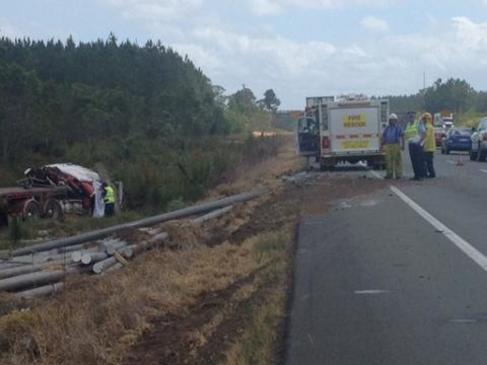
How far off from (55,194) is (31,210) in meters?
2.26

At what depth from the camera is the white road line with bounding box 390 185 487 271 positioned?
43.9ft

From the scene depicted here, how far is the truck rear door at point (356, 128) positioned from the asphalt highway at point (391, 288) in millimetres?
15868

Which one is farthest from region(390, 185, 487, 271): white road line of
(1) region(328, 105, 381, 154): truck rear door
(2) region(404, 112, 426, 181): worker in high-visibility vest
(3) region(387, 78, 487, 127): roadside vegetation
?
(3) region(387, 78, 487, 127): roadside vegetation

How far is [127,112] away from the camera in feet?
252

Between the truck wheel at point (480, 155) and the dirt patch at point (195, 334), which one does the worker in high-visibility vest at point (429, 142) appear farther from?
the dirt patch at point (195, 334)

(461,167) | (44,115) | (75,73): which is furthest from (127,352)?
(75,73)

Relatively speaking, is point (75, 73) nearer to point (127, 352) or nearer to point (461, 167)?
point (461, 167)

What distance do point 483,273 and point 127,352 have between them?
4.39m

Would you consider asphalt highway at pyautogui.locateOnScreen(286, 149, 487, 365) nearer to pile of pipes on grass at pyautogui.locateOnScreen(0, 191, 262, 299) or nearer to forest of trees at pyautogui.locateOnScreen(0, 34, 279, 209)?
pile of pipes on grass at pyautogui.locateOnScreen(0, 191, 262, 299)

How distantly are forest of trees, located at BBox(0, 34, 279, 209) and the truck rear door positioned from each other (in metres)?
5.52

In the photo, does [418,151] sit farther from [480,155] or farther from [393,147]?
[480,155]

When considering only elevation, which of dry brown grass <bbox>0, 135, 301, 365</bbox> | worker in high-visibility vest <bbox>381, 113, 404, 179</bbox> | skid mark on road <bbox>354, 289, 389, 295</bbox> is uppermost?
worker in high-visibility vest <bbox>381, 113, 404, 179</bbox>

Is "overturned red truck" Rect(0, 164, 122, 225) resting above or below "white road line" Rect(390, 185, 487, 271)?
below

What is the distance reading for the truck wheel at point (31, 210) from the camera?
35500 millimetres
